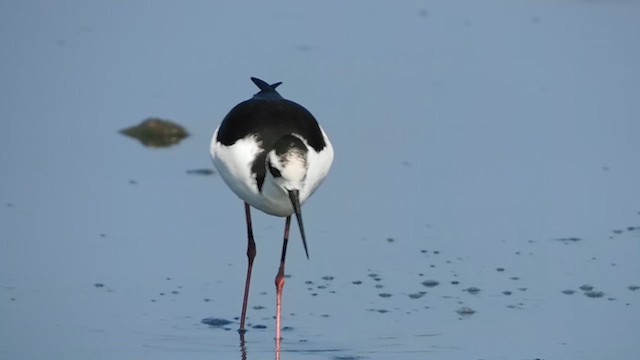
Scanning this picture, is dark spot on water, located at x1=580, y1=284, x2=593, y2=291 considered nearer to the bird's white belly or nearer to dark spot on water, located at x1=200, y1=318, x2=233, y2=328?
the bird's white belly

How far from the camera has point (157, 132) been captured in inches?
370

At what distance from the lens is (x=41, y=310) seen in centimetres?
709

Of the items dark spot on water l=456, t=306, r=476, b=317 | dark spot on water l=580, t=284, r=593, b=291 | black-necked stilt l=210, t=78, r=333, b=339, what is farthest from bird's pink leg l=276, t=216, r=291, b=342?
dark spot on water l=580, t=284, r=593, b=291

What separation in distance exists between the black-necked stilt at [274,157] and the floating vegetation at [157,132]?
6.63 ft

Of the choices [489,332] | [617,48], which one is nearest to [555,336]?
[489,332]

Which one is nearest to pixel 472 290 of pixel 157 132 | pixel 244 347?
pixel 244 347

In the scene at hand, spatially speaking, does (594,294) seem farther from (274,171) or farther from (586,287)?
(274,171)

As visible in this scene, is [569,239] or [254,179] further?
[569,239]

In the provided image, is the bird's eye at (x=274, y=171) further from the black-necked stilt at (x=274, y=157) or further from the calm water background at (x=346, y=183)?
the calm water background at (x=346, y=183)

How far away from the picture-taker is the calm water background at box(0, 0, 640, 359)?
7055 mm

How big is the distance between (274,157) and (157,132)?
9.17 feet

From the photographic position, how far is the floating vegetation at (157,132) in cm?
932

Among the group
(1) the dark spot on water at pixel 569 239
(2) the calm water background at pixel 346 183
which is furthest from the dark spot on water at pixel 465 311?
(1) the dark spot on water at pixel 569 239

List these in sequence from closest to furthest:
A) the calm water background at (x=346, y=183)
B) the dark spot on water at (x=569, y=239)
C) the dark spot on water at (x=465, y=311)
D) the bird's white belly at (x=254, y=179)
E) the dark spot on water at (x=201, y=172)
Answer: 1. the bird's white belly at (x=254, y=179)
2. the calm water background at (x=346, y=183)
3. the dark spot on water at (x=465, y=311)
4. the dark spot on water at (x=569, y=239)
5. the dark spot on water at (x=201, y=172)
